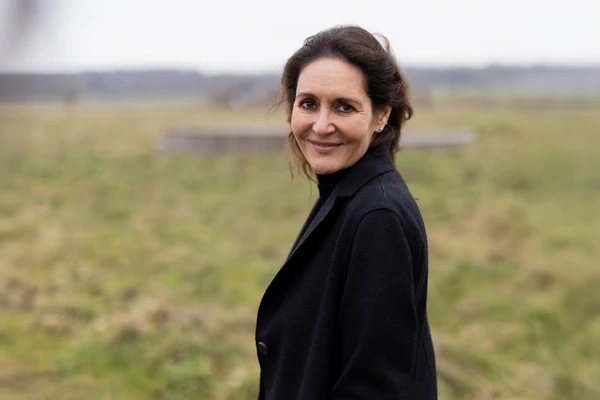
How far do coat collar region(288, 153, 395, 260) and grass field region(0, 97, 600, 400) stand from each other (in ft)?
2.01

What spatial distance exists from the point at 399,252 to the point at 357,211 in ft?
0.43

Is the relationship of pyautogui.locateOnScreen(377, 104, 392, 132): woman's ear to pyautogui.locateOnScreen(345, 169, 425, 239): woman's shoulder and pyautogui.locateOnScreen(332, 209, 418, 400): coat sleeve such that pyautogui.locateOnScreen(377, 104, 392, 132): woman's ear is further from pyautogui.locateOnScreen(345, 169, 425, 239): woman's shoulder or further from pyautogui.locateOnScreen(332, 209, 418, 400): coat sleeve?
pyautogui.locateOnScreen(332, 209, 418, 400): coat sleeve

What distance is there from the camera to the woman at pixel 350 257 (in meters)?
1.43

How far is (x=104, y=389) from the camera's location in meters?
4.32

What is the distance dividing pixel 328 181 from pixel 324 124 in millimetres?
182

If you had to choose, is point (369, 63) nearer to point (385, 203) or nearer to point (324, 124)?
point (324, 124)

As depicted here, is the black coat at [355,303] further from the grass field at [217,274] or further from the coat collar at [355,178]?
the grass field at [217,274]

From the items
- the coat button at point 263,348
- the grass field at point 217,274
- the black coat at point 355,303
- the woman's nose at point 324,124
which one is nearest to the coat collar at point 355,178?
the black coat at point 355,303

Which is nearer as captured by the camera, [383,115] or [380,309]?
[380,309]

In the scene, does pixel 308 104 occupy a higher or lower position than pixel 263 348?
higher

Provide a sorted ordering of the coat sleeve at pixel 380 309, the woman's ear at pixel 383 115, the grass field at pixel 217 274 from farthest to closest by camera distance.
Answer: the grass field at pixel 217 274
the woman's ear at pixel 383 115
the coat sleeve at pixel 380 309

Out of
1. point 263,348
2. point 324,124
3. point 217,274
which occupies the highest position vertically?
point 324,124

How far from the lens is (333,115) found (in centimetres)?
155

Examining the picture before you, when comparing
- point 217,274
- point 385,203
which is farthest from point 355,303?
point 217,274
